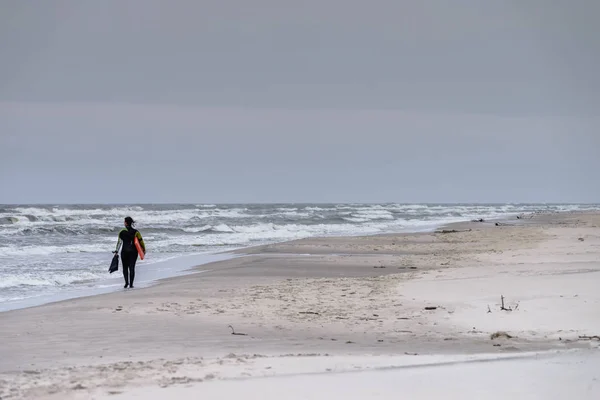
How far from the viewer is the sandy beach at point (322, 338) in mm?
5430

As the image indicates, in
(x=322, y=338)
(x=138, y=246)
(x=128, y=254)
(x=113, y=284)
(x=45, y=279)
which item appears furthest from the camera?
(x=45, y=279)

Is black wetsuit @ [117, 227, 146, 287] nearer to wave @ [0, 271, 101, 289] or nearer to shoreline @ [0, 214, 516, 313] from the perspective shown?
shoreline @ [0, 214, 516, 313]

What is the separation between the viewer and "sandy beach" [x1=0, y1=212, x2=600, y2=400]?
543 centimetres

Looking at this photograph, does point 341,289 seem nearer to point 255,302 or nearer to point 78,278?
point 255,302

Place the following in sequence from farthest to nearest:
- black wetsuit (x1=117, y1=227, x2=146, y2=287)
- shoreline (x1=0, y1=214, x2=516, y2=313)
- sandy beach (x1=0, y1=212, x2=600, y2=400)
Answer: black wetsuit (x1=117, y1=227, x2=146, y2=287), shoreline (x1=0, y1=214, x2=516, y2=313), sandy beach (x1=0, y1=212, x2=600, y2=400)

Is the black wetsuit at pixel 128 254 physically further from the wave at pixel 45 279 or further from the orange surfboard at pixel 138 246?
the wave at pixel 45 279

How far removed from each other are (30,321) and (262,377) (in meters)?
5.05

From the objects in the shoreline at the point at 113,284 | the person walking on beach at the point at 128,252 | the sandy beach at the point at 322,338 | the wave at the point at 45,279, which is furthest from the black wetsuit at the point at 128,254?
the wave at the point at 45,279

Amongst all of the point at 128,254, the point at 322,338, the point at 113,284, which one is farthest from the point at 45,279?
the point at 322,338

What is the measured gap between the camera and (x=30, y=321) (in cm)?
957

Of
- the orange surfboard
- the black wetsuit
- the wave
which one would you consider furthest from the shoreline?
the orange surfboard

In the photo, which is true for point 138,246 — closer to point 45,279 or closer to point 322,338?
point 45,279

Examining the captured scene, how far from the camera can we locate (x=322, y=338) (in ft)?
26.4

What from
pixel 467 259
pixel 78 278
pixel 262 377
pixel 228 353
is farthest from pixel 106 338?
pixel 467 259
